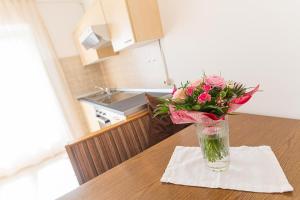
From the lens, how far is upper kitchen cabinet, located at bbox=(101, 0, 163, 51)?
1684 mm

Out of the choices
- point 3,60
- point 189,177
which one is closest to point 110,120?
point 189,177

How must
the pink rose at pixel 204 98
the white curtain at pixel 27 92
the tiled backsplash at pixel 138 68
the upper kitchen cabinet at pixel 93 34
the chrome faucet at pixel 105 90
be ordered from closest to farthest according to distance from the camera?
the pink rose at pixel 204 98
the upper kitchen cabinet at pixel 93 34
the tiled backsplash at pixel 138 68
the white curtain at pixel 27 92
the chrome faucet at pixel 105 90

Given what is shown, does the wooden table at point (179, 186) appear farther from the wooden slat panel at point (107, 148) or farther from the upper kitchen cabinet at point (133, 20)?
the upper kitchen cabinet at point (133, 20)

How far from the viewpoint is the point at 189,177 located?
31.2 inches

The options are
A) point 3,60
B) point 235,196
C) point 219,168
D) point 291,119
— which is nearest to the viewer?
point 235,196

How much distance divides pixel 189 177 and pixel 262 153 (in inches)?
12.3

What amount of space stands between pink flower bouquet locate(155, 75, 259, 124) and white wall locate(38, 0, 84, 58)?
3085 mm

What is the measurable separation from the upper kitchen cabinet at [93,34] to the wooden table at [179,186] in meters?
1.40

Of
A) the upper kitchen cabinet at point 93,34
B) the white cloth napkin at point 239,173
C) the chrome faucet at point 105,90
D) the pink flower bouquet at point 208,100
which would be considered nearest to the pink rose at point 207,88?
the pink flower bouquet at point 208,100

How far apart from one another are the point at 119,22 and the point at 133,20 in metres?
0.19

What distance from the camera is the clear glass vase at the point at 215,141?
710 millimetres

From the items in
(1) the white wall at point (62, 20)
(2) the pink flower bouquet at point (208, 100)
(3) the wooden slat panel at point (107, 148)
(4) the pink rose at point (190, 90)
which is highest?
(1) the white wall at point (62, 20)

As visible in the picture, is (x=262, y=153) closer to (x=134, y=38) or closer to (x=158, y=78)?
(x=134, y=38)

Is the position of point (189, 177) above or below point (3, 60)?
below
